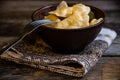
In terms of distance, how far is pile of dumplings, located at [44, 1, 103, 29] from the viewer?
2.66 ft

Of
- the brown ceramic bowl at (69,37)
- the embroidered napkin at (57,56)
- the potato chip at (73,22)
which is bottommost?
the embroidered napkin at (57,56)

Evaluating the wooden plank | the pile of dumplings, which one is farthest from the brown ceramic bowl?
the wooden plank

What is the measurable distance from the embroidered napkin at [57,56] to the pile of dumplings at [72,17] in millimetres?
82

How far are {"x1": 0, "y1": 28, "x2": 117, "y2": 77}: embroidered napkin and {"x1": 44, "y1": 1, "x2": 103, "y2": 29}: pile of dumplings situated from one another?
0.08 meters

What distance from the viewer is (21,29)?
1083 millimetres

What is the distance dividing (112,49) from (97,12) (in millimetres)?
120

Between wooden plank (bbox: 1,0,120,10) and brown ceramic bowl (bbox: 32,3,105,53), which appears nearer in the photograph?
brown ceramic bowl (bbox: 32,3,105,53)

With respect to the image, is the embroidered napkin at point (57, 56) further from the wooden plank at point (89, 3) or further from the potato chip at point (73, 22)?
the wooden plank at point (89, 3)

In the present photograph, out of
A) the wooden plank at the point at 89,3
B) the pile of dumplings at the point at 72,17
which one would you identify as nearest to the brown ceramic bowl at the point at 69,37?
the pile of dumplings at the point at 72,17

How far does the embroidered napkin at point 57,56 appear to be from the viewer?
2.58 ft

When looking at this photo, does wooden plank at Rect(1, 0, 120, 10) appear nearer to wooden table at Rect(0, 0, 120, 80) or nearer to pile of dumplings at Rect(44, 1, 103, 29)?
wooden table at Rect(0, 0, 120, 80)

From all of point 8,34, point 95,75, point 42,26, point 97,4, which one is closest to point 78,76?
point 95,75

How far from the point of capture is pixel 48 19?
861 millimetres

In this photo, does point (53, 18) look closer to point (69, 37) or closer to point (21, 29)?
point (69, 37)
